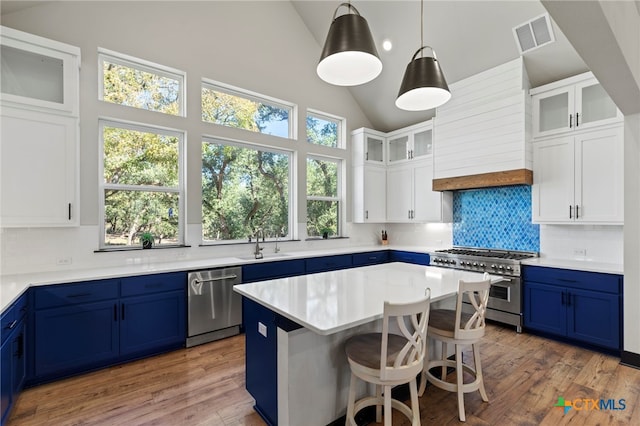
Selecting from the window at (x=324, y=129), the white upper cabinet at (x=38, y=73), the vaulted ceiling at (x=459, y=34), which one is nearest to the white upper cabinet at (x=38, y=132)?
the white upper cabinet at (x=38, y=73)

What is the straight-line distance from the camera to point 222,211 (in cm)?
426

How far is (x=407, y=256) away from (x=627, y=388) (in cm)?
281

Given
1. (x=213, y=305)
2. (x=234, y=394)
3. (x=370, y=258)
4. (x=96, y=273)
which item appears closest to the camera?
(x=234, y=394)

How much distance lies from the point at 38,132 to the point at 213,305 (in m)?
2.25

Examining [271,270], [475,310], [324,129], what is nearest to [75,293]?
[271,270]

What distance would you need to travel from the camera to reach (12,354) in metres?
2.08

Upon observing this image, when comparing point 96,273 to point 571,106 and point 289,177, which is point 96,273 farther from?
point 571,106

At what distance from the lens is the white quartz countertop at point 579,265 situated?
3.09m

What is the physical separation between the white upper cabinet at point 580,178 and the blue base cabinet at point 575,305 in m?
0.67

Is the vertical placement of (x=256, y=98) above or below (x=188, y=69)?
below

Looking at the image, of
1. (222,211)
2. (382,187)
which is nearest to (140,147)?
(222,211)

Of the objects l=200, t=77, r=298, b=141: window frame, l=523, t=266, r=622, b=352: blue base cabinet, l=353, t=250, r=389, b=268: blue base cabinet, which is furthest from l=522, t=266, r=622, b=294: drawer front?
l=200, t=77, r=298, b=141: window frame

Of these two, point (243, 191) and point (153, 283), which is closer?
point (153, 283)

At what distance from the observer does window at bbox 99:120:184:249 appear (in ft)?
11.3
